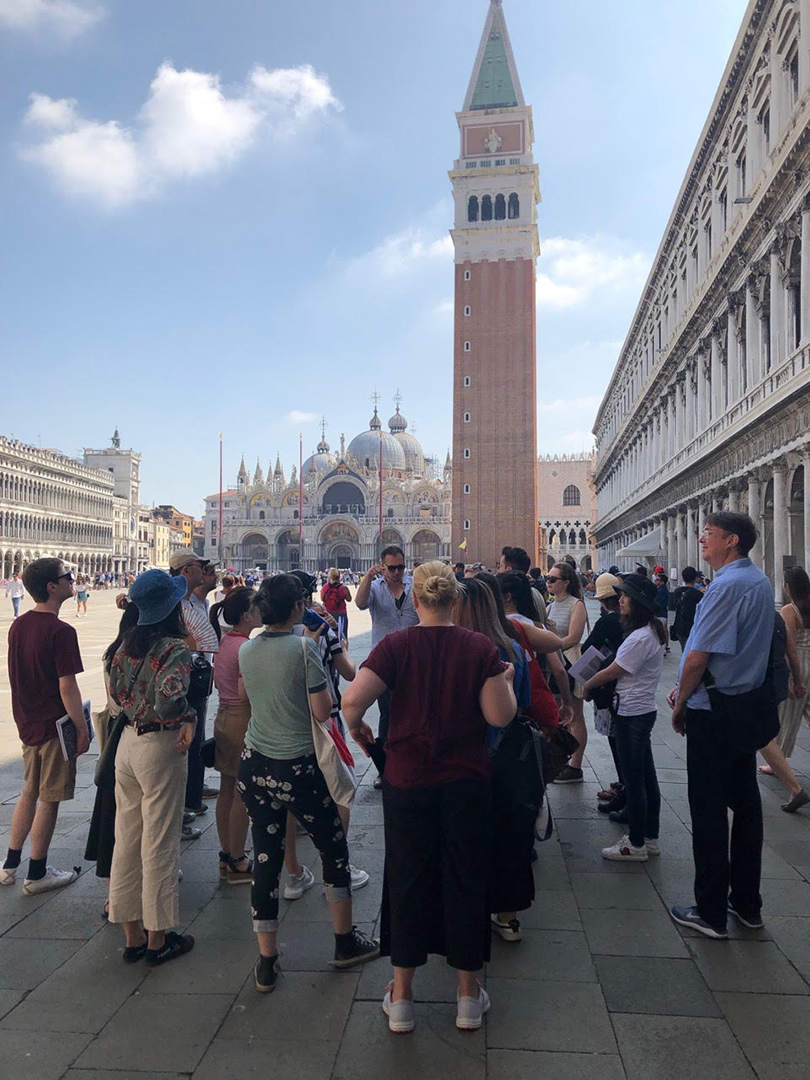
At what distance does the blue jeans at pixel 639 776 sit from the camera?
4.59 meters

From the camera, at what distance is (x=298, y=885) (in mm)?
4227

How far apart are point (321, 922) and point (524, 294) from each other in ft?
182

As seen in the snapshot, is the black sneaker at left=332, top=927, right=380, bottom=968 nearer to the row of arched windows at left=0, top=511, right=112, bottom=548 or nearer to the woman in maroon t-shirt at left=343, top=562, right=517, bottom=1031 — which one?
the woman in maroon t-shirt at left=343, top=562, right=517, bottom=1031

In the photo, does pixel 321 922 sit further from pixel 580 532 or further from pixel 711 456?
pixel 580 532

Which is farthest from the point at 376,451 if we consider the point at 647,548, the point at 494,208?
the point at 647,548

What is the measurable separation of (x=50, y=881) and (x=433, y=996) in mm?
2314

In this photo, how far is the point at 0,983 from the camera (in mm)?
3279

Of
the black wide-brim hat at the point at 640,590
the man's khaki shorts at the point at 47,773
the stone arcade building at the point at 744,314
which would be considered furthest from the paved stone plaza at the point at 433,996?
the stone arcade building at the point at 744,314

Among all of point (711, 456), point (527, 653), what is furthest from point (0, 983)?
point (711, 456)

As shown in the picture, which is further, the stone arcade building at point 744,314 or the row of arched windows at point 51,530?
the row of arched windows at point 51,530

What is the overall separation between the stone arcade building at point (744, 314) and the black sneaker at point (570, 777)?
9.02 metres

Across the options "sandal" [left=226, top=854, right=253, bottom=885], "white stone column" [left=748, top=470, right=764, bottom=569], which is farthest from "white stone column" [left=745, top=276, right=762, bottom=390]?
"sandal" [left=226, top=854, right=253, bottom=885]

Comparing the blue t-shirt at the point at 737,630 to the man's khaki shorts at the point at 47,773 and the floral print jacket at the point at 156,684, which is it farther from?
the man's khaki shorts at the point at 47,773

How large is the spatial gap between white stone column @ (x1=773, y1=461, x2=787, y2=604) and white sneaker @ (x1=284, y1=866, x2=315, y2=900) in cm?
1337
